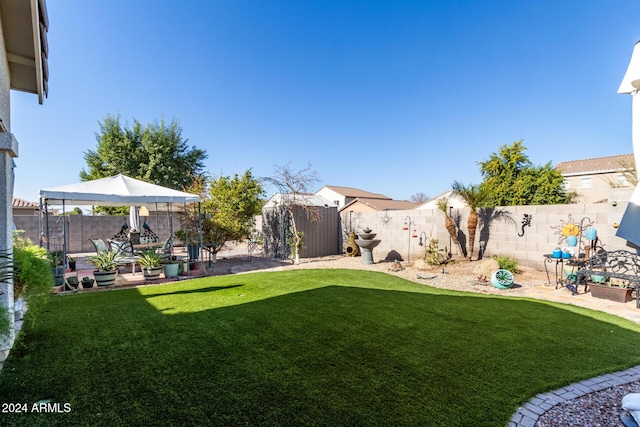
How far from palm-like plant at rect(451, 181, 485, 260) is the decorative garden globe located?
2.20 metres

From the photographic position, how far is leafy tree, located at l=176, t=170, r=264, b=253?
444 inches

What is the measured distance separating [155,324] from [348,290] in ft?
12.6

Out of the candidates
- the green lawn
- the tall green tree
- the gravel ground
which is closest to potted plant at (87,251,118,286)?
the green lawn

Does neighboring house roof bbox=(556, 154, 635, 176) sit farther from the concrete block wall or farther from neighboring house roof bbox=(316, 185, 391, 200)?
neighboring house roof bbox=(316, 185, 391, 200)

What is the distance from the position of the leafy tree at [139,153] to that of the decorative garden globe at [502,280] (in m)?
17.0

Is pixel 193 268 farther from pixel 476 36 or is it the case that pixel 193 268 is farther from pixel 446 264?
pixel 476 36

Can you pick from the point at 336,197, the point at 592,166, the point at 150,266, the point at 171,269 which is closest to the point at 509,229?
the point at 171,269

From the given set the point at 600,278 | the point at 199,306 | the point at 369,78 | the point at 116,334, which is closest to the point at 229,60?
the point at 369,78

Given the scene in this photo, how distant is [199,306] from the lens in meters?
5.16

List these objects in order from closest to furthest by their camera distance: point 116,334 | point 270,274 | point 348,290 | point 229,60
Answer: point 116,334 < point 348,290 < point 270,274 < point 229,60

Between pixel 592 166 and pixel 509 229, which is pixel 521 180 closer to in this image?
pixel 509 229

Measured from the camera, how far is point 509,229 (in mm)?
8508

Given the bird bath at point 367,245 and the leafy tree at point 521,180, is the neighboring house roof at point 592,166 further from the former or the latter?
the bird bath at point 367,245

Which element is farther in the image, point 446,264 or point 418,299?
point 446,264
